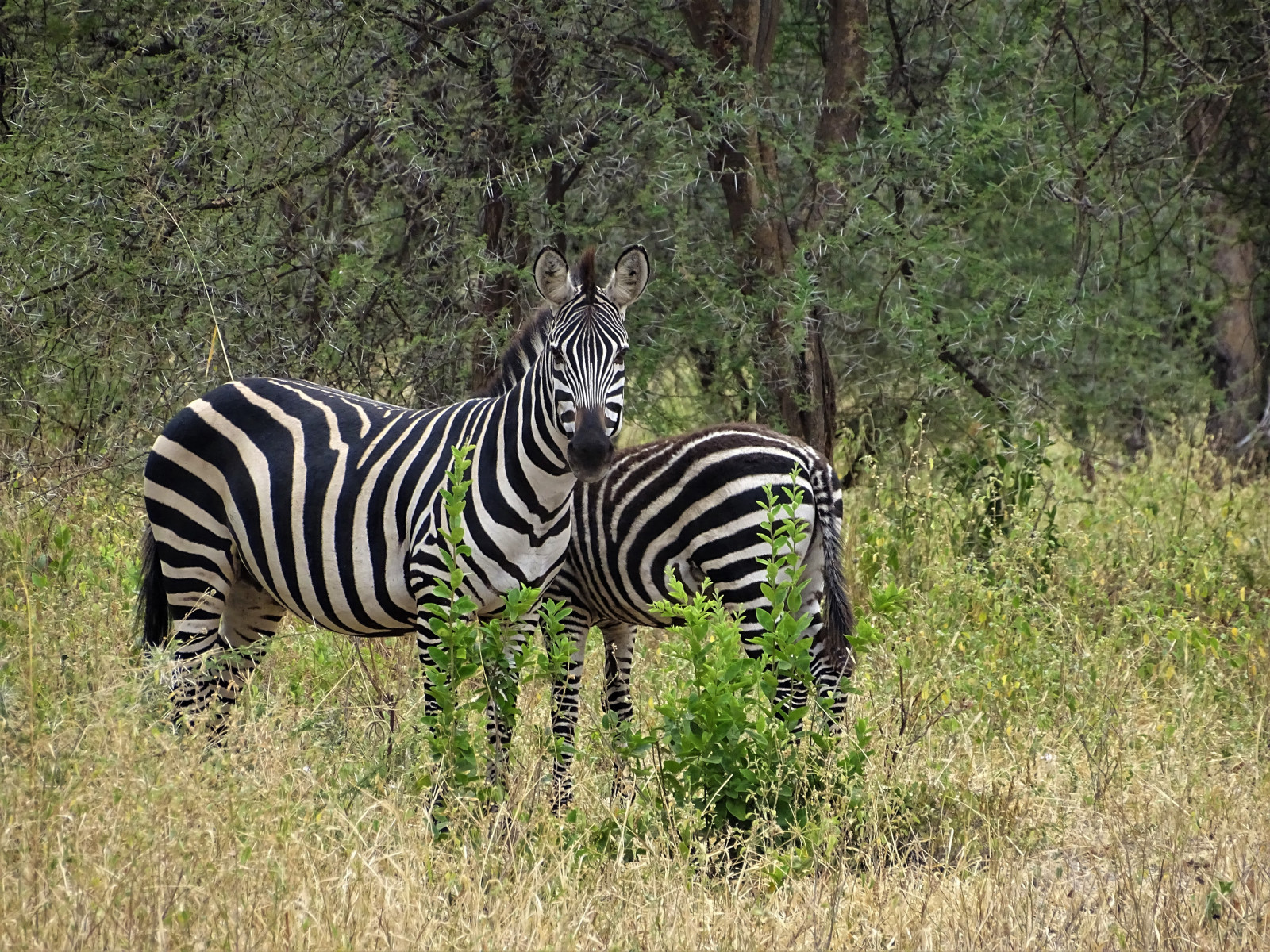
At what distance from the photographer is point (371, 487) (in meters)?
5.03

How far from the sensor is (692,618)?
4.01m

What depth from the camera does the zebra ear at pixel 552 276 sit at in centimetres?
488

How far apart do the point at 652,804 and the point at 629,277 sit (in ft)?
6.36

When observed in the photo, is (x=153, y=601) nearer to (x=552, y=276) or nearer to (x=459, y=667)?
(x=459, y=667)

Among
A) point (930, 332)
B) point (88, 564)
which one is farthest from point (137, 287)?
point (930, 332)

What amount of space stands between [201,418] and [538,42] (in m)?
2.91

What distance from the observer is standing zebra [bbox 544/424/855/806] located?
5141mm

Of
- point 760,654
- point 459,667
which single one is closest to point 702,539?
point 760,654

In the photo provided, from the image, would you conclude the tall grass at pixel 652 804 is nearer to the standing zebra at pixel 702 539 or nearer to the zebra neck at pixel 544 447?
the standing zebra at pixel 702 539

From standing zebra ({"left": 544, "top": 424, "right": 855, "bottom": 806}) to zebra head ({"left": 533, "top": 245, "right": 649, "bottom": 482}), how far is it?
45 cm

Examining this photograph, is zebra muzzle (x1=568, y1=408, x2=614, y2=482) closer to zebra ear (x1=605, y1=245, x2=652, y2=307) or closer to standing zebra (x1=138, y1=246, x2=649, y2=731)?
standing zebra (x1=138, y1=246, x2=649, y2=731)

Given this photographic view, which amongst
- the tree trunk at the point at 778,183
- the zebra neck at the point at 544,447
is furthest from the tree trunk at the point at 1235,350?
the zebra neck at the point at 544,447

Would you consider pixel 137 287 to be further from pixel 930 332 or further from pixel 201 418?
pixel 930 332

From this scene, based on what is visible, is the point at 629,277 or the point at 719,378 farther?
the point at 719,378
